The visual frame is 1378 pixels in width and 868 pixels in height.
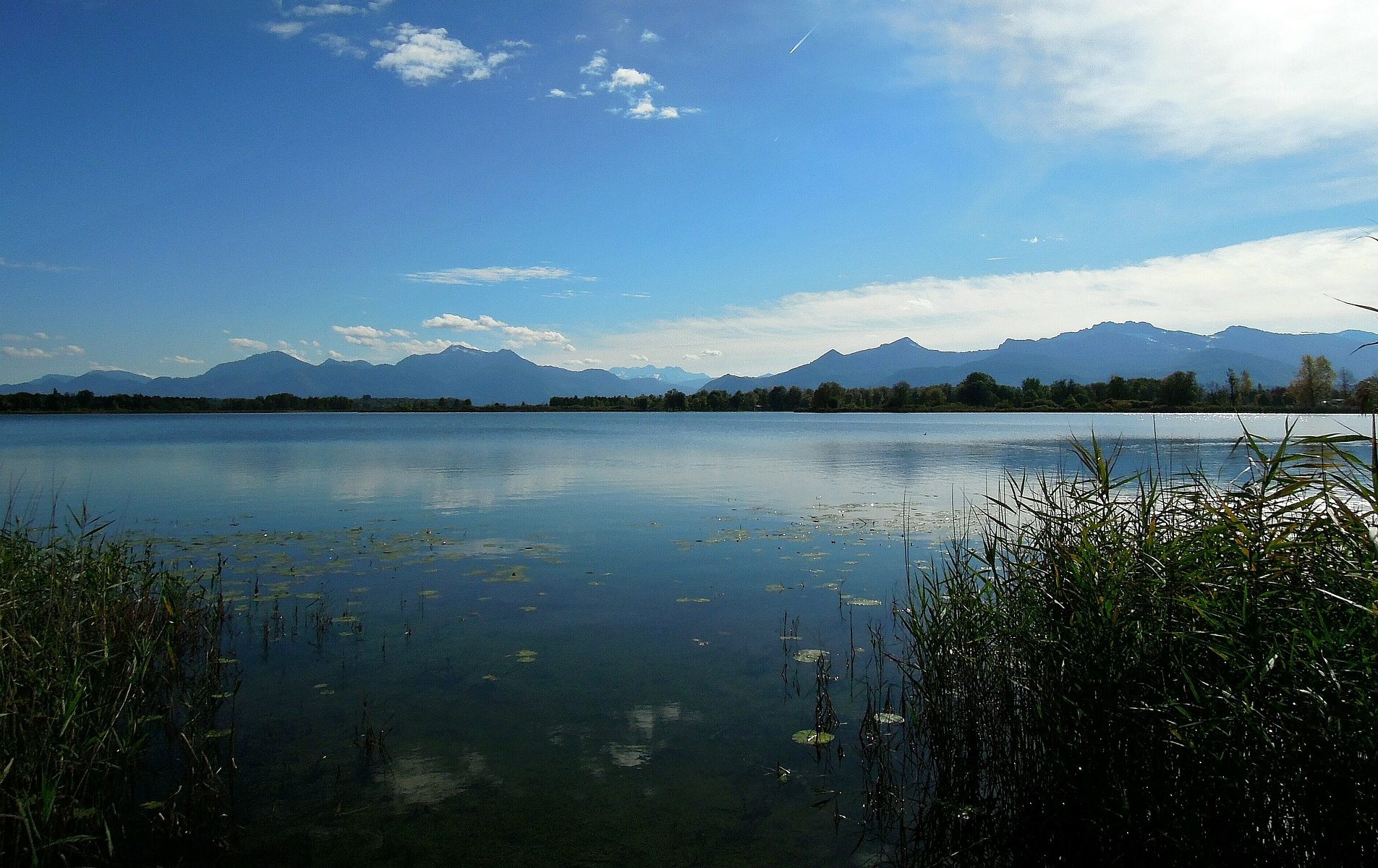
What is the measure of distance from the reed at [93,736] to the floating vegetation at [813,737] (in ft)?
17.1

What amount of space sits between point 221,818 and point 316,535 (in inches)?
519

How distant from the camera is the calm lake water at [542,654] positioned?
6.10 m

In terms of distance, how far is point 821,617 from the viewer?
11438 mm

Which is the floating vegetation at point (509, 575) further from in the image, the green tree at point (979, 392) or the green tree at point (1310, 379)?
the green tree at point (979, 392)

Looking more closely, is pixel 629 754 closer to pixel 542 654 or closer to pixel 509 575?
pixel 542 654

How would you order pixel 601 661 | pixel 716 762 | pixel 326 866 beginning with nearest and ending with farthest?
pixel 326 866 → pixel 716 762 → pixel 601 661

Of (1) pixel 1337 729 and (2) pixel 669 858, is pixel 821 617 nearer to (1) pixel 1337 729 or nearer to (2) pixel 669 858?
(2) pixel 669 858

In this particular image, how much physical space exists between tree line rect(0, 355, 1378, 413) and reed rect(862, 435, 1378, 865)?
286ft

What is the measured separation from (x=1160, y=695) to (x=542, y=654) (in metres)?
7.40

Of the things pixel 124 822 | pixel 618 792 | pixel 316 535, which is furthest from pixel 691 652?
pixel 316 535

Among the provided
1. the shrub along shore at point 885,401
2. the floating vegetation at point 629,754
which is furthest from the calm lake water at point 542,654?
the shrub along shore at point 885,401

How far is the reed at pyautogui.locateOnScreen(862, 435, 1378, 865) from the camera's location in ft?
13.2

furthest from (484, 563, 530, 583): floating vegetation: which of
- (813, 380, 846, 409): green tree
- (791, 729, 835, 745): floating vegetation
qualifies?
(813, 380, 846, 409): green tree

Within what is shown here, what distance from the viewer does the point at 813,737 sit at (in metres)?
7.43
